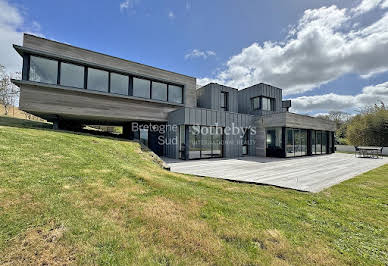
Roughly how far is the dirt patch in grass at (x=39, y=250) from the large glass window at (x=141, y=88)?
1161 centimetres

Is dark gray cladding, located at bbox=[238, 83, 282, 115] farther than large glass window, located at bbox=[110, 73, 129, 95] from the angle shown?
Yes

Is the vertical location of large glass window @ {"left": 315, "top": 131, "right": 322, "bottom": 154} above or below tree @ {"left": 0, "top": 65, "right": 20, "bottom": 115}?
below

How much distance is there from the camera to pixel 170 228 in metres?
2.64

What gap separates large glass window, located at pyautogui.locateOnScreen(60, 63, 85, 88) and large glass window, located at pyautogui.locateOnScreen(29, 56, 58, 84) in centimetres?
36

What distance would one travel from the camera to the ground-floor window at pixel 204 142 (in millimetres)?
12302

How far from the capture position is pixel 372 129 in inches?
737

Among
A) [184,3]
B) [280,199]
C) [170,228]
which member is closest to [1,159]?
[170,228]

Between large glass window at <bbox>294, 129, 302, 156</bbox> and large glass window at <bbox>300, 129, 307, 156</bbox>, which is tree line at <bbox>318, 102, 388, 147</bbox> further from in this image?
large glass window at <bbox>294, 129, 302, 156</bbox>

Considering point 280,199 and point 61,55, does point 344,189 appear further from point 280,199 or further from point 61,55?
point 61,55

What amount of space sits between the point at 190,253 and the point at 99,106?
38.8 feet

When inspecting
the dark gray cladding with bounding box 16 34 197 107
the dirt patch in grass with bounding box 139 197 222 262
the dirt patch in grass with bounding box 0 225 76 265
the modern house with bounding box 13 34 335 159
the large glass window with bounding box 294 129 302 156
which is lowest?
the dirt patch in grass with bounding box 139 197 222 262

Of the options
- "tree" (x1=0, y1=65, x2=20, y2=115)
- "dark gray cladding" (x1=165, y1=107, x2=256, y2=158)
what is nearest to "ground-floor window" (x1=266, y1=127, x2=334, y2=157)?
"dark gray cladding" (x1=165, y1=107, x2=256, y2=158)

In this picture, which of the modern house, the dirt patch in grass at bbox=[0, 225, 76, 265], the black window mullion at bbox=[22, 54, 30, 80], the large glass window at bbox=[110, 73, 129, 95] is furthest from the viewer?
the large glass window at bbox=[110, 73, 129, 95]

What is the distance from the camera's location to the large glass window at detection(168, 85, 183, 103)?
46.5 ft
